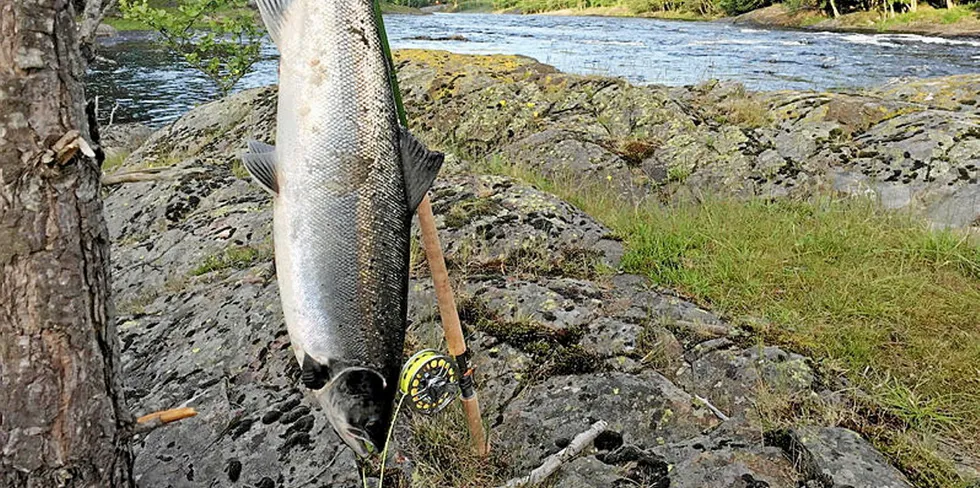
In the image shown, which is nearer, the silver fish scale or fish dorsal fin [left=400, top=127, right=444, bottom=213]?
the silver fish scale

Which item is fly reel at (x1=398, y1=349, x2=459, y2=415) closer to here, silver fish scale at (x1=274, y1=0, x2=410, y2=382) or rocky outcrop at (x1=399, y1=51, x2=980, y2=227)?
silver fish scale at (x1=274, y1=0, x2=410, y2=382)

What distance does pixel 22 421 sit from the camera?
197 cm

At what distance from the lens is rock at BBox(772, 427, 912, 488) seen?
240cm

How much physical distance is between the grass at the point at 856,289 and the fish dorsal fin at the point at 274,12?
2.66 metres

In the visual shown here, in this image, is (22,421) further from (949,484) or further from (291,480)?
(949,484)

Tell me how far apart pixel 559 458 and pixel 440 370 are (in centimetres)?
60

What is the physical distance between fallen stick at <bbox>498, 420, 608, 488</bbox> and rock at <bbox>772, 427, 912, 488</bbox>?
72 cm

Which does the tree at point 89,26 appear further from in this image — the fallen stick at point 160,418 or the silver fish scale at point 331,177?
the fallen stick at point 160,418

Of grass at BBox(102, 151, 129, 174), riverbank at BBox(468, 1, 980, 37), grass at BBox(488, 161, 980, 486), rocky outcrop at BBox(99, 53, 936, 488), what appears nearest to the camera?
rocky outcrop at BBox(99, 53, 936, 488)

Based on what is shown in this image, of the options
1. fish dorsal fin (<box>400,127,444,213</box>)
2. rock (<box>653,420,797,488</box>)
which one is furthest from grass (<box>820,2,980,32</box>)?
fish dorsal fin (<box>400,127,444,213</box>)

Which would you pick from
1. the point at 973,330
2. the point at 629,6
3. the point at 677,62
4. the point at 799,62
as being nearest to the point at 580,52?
the point at 677,62

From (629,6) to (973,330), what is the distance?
65302 millimetres

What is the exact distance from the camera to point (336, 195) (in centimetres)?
179

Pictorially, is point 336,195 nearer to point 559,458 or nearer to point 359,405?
point 359,405
